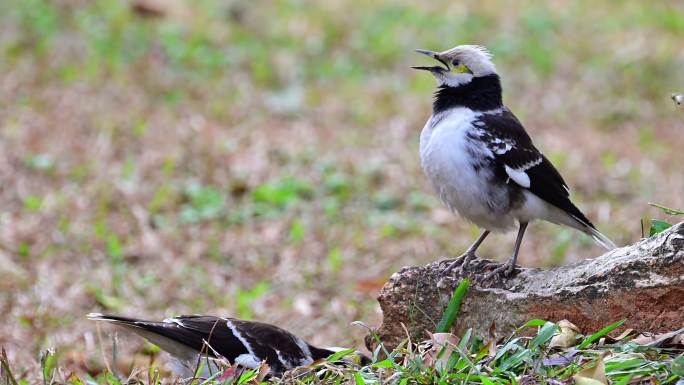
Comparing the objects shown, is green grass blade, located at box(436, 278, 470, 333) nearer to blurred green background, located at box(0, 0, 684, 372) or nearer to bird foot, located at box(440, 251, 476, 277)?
bird foot, located at box(440, 251, 476, 277)

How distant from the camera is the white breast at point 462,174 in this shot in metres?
4.86

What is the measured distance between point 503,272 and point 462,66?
124cm

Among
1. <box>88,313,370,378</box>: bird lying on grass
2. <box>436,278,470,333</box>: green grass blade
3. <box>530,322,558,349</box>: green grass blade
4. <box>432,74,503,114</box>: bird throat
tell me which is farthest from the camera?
<box>432,74,503,114</box>: bird throat

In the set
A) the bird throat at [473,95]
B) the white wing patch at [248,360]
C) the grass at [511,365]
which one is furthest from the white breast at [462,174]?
the white wing patch at [248,360]

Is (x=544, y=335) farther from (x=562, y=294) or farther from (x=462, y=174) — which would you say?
(x=462, y=174)

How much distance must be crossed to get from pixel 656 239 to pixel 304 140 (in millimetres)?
6300

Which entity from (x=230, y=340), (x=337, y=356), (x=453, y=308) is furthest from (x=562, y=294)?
(x=230, y=340)

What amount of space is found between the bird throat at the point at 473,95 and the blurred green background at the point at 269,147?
1.77m

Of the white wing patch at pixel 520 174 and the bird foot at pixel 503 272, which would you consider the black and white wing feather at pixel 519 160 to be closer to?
the white wing patch at pixel 520 174

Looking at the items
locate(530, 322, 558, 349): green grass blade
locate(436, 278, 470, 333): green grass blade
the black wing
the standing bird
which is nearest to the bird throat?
the standing bird

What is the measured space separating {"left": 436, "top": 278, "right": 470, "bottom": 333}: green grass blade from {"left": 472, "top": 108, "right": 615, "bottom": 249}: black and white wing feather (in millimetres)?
770

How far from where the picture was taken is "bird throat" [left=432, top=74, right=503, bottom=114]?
5.10 m

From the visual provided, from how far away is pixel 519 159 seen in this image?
4961mm

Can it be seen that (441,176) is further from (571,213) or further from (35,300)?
(35,300)
